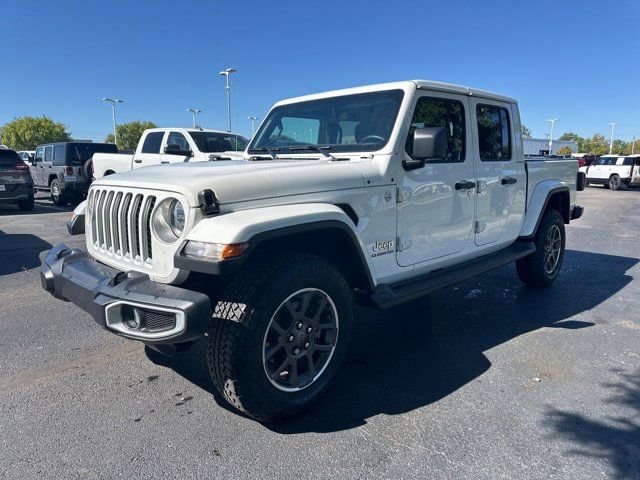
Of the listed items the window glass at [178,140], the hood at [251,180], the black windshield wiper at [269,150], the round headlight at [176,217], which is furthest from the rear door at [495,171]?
the window glass at [178,140]

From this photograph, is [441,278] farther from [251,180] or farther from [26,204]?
[26,204]

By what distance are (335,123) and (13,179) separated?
1117 cm

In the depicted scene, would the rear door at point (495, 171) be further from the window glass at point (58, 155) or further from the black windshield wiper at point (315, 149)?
the window glass at point (58, 155)

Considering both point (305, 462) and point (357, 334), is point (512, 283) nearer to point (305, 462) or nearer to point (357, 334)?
point (357, 334)

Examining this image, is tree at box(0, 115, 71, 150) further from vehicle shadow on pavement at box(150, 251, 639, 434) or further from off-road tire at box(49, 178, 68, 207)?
vehicle shadow on pavement at box(150, 251, 639, 434)

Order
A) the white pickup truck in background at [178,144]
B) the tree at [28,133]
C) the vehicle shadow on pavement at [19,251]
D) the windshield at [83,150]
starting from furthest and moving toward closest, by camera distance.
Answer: the tree at [28,133]
the windshield at [83,150]
the white pickup truck in background at [178,144]
the vehicle shadow on pavement at [19,251]

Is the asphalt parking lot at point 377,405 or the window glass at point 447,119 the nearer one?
the asphalt parking lot at point 377,405

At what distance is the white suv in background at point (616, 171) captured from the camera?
23.3 m

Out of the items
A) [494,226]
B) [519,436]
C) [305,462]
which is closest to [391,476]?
[305,462]

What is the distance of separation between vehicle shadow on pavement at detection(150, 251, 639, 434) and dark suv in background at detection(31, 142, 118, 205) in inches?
465

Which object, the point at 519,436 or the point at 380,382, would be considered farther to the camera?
the point at 380,382

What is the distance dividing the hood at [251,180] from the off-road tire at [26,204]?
35.7 ft

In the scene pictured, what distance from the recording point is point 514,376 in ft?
11.2

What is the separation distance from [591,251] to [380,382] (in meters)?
6.33
